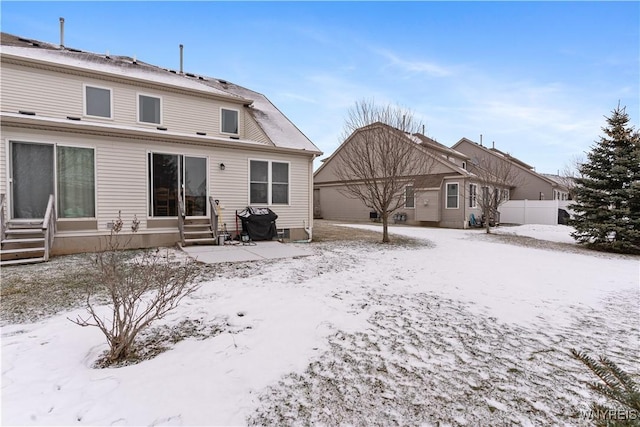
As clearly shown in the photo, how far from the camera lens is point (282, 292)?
16.4 ft

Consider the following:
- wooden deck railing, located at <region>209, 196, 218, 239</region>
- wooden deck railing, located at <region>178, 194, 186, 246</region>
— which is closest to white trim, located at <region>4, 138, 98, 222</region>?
wooden deck railing, located at <region>178, 194, 186, 246</region>

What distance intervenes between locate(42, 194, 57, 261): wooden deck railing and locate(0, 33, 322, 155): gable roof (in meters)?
4.91

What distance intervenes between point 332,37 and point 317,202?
43.1ft

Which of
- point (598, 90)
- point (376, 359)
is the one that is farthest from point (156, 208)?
point (598, 90)

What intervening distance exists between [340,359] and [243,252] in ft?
18.0

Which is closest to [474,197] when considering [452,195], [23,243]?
[452,195]

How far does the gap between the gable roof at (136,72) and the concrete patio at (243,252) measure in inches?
145

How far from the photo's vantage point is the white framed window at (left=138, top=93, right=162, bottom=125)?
1049cm

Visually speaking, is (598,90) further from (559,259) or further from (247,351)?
(247,351)

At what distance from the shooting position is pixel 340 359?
3039 millimetres

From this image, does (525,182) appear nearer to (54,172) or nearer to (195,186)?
(195,186)

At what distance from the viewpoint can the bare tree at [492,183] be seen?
1611cm

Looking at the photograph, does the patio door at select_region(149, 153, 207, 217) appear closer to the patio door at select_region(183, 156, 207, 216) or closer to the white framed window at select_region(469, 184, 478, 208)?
the patio door at select_region(183, 156, 207, 216)

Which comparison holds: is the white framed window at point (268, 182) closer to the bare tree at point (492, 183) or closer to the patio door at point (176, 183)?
the patio door at point (176, 183)
